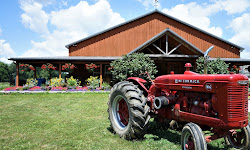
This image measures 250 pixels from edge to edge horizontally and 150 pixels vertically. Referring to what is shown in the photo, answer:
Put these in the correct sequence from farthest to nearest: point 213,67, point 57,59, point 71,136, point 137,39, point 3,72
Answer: point 3,72
point 137,39
point 57,59
point 213,67
point 71,136

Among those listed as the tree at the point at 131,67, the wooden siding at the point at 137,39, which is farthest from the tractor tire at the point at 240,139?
the wooden siding at the point at 137,39

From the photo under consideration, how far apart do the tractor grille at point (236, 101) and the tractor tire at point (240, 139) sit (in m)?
0.66

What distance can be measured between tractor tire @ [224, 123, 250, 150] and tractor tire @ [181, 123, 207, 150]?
92cm

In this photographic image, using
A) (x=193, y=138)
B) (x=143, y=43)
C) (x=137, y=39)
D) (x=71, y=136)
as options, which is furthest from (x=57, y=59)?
(x=193, y=138)

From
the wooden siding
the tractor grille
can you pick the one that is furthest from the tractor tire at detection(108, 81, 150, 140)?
the wooden siding

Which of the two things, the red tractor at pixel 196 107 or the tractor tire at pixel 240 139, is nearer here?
the red tractor at pixel 196 107

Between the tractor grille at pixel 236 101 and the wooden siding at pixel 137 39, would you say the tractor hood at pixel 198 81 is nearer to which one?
the tractor grille at pixel 236 101

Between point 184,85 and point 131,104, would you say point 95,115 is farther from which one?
point 184,85

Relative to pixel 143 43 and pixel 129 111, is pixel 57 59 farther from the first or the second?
pixel 129 111

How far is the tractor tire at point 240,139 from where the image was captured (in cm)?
300

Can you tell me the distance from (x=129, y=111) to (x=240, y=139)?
2.12 meters

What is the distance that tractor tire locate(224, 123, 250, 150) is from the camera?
3.00 m

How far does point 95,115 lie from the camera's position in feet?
20.0

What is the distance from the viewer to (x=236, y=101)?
2557mm
